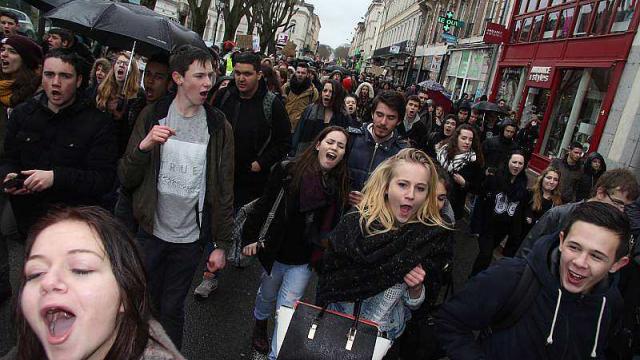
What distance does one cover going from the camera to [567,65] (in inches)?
533

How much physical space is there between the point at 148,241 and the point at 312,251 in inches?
42.6

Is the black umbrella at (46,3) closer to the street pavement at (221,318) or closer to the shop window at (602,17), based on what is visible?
the street pavement at (221,318)

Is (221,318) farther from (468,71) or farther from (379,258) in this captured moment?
(468,71)

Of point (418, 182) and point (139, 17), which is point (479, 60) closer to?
point (139, 17)

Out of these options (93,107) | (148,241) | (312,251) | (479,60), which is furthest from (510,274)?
(479,60)

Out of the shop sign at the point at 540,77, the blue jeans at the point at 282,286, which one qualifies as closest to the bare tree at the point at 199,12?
the shop sign at the point at 540,77

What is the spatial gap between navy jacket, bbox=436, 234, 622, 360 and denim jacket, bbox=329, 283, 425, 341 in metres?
0.42

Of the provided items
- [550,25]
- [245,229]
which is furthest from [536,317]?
[550,25]

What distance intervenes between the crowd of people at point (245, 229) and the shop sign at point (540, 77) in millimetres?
12214

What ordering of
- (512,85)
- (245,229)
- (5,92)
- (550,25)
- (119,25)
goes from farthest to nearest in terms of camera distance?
(512,85)
(550,25)
(119,25)
(5,92)
(245,229)

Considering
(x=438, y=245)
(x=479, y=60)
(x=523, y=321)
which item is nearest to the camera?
(x=523, y=321)

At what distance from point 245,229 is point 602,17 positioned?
1321 cm

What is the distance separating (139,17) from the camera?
466cm

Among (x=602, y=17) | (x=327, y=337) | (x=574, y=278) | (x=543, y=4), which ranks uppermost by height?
(x=543, y=4)
